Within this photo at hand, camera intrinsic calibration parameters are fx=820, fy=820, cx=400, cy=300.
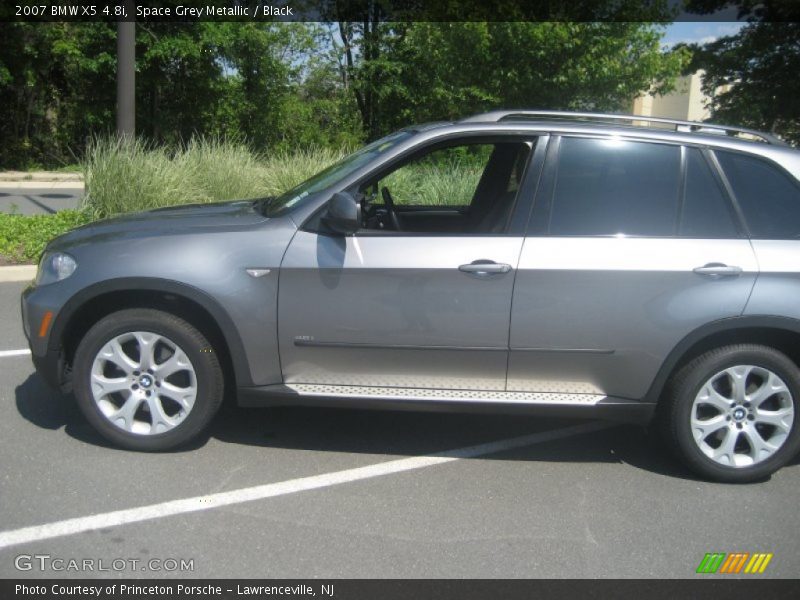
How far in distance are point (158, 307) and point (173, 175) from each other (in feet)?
21.5

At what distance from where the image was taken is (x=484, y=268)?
4.12m

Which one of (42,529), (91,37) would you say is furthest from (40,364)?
(91,37)

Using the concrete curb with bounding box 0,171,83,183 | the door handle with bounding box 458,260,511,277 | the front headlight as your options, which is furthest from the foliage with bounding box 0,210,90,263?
the concrete curb with bounding box 0,171,83,183

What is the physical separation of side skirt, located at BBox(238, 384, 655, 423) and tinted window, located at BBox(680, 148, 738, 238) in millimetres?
960

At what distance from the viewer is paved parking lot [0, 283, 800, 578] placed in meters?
3.47

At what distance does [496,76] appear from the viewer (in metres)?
17.2

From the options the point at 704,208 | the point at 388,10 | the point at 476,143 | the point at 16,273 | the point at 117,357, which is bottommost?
the point at 16,273

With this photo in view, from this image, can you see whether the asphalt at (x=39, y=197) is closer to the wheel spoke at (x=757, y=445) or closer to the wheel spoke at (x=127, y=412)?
the wheel spoke at (x=127, y=412)

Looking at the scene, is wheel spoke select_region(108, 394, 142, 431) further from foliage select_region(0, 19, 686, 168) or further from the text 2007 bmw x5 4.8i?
foliage select_region(0, 19, 686, 168)

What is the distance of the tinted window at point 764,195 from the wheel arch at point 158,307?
2.75 m

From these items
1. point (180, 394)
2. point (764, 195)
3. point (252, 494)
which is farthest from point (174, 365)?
point (764, 195)

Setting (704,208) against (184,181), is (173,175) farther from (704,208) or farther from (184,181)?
(704,208)

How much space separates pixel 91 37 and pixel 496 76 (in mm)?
11782

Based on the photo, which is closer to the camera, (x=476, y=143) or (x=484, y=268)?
(x=484, y=268)
